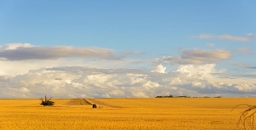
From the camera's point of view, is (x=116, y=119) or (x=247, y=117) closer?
(x=247, y=117)

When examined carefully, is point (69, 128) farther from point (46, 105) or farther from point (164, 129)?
point (46, 105)

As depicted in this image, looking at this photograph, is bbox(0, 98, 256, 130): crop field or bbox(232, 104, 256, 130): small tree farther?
bbox(0, 98, 256, 130): crop field

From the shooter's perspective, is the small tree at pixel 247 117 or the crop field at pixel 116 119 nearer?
the small tree at pixel 247 117

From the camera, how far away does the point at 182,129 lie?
108ft

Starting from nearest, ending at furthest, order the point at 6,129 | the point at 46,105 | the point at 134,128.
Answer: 1. the point at 6,129
2. the point at 134,128
3. the point at 46,105

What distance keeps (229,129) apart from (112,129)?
951 centimetres

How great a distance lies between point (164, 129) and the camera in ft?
107

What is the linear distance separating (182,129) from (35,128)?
11.5 meters

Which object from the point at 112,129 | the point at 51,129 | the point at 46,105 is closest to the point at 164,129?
the point at 112,129

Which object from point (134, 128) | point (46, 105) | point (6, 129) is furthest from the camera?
point (46, 105)

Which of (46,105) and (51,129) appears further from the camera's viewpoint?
(46,105)

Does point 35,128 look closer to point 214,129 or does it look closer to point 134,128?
point 134,128

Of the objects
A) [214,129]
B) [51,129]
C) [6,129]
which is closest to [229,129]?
[214,129]

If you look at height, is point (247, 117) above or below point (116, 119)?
above
